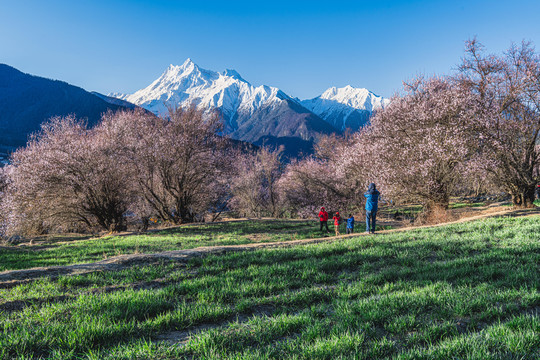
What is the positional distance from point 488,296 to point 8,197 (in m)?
27.5

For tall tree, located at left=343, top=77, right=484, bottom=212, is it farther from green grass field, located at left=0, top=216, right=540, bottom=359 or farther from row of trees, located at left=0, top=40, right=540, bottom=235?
green grass field, located at left=0, top=216, right=540, bottom=359

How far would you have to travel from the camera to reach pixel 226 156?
87.3ft

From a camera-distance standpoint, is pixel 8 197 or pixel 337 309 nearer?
pixel 337 309

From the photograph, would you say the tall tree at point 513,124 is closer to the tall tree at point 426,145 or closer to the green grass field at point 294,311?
the tall tree at point 426,145

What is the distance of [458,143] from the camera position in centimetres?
1697

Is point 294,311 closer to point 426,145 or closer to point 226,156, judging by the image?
point 426,145

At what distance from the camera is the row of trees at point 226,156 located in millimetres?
17297

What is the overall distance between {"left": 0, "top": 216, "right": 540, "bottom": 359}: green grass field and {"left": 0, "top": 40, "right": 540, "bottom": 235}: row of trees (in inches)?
533

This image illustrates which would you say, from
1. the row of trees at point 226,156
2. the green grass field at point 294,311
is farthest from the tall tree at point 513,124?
the green grass field at point 294,311

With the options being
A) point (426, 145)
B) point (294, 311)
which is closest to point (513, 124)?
point (426, 145)

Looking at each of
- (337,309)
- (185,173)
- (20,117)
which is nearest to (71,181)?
(185,173)

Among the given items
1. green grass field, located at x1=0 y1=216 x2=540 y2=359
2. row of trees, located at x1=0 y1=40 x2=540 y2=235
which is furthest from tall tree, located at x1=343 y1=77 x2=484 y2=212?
green grass field, located at x1=0 y1=216 x2=540 y2=359

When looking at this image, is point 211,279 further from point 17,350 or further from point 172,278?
point 17,350

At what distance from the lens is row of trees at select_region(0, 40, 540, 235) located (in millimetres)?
17297
